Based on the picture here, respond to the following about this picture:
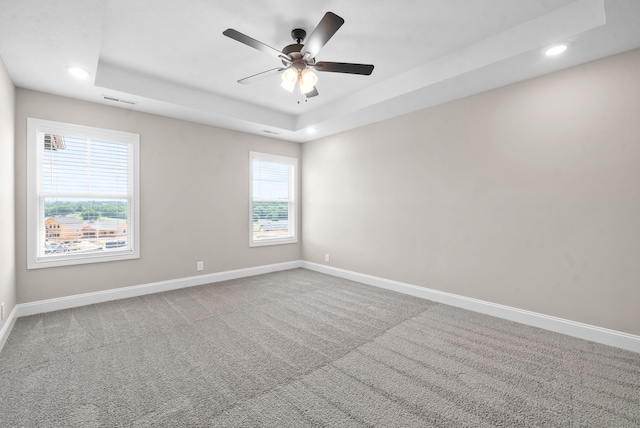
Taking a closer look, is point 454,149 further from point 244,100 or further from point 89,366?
point 89,366

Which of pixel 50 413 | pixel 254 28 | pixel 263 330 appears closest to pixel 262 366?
pixel 263 330

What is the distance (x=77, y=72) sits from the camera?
2957 millimetres

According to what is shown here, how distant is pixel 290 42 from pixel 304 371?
9.80 feet

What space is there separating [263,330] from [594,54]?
4.03 metres

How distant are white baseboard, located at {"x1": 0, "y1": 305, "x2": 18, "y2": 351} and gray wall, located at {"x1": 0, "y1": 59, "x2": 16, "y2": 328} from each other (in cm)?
5

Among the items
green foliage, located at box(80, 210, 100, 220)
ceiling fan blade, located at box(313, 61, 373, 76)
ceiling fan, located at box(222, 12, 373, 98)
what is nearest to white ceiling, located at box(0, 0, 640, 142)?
ceiling fan, located at box(222, 12, 373, 98)

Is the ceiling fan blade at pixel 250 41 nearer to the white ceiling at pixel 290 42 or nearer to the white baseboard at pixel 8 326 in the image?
the white ceiling at pixel 290 42

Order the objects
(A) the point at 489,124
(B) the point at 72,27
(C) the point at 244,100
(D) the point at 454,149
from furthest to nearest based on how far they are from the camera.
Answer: (C) the point at 244,100 < (D) the point at 454,149 < (A) the point at 489,124 < (B) the point at 72,27

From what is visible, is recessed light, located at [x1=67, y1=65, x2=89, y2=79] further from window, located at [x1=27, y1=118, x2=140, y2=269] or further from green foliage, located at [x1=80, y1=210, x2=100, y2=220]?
green foliage, located at [x1=80, y1=210, x2=100, y2=220]

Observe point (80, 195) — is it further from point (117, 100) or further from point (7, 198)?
point (117, 100)

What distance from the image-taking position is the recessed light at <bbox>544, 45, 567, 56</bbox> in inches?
99.1

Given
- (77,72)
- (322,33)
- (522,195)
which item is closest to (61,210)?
(77,72)

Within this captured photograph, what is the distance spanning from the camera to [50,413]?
1.76m

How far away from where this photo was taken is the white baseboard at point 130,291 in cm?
338
